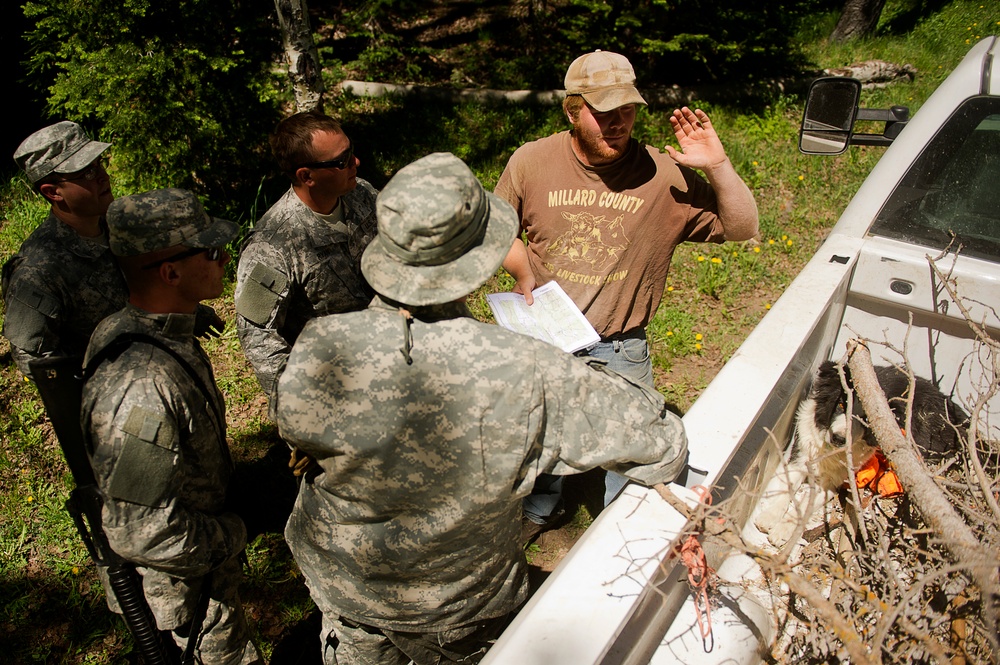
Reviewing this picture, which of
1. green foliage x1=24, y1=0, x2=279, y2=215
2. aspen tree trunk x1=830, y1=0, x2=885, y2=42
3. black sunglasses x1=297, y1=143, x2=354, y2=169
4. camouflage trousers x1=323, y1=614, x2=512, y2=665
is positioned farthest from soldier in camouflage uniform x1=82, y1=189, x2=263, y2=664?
aspen tree trunk x1=830, y1=0, x2=885, y2=42

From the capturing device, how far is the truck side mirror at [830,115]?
3.09m

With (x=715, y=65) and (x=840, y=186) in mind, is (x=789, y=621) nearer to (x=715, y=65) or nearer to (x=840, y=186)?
(x=840, y=186)

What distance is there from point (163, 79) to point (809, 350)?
468 centimetres

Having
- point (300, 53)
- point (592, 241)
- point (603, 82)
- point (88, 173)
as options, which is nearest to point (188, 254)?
point (88, 173)

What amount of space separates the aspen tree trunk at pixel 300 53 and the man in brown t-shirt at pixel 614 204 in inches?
107

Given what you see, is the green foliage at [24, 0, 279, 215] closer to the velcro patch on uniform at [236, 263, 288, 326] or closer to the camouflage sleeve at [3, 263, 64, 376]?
the camouflage sleeve at [3, 263, 64, 376]

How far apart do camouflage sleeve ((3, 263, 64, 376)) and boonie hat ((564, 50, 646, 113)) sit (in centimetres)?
249

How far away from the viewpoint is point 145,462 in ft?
6.30

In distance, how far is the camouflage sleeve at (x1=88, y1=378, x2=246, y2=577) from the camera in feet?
6.25

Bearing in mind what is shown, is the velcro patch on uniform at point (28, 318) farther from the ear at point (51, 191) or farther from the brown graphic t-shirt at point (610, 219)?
the brown graphic t-shirt at point (610, 219)

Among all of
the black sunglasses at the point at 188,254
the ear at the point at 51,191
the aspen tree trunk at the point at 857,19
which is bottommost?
the aspen tree trunk at the point at 857,19

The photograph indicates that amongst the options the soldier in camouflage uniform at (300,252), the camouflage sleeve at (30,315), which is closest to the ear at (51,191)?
the camouflage sleeve at (30,315)

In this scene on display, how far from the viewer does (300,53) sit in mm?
4816

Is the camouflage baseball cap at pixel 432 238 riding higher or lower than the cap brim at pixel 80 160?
higher
